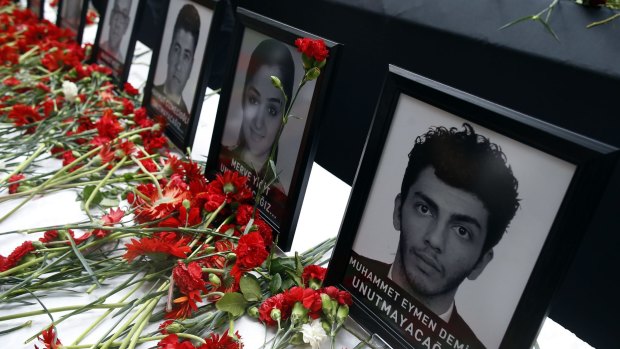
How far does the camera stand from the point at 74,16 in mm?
1599

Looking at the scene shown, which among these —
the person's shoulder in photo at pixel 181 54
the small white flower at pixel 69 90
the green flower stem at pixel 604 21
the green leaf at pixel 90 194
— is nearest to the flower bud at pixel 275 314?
the green leaf at pixel 90 194

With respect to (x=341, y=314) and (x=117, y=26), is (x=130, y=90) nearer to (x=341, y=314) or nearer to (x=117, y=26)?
→ (x=117, y=26)

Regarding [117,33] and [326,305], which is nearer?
[326,305]

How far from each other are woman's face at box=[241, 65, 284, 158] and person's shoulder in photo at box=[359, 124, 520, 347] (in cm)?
23

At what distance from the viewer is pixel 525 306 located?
0.47 meters

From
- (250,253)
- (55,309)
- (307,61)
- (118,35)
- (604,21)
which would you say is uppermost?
(604,21)

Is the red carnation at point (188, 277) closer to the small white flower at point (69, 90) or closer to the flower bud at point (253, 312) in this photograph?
the flower bud at point (253, 312)

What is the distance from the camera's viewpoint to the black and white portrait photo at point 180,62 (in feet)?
3.11

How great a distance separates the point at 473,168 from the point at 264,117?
0.33 meters

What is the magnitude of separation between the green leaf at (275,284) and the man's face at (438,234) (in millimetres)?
144

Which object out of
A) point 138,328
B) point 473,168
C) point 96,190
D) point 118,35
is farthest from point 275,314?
point 118,35

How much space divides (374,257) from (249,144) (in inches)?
10.4

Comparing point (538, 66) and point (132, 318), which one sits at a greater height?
point (538, 66)

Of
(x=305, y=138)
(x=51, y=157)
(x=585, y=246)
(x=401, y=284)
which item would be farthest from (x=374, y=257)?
(x=51, y=157)
